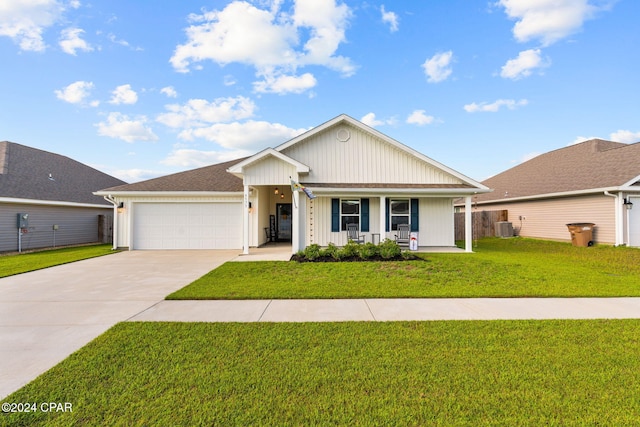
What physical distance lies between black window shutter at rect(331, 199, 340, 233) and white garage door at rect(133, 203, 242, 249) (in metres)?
4.31

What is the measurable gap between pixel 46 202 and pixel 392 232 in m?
16.3

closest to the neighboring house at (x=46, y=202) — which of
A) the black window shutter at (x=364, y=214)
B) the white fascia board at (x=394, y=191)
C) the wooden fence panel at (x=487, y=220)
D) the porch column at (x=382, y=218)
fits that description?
the white fascia board at (x=394, y=191)

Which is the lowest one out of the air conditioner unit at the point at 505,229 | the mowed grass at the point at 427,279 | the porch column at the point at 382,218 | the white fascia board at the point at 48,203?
the mowed grass at the point at 427,279

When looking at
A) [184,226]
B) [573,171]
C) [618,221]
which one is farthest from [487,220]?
[184,226]

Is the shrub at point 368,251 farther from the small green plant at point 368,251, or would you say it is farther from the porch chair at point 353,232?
the porch chair at point 353,232

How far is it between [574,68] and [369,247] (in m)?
13.9

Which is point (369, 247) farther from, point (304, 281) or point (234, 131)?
point (234, 131)

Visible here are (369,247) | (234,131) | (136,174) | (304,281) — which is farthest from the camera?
(136,174)

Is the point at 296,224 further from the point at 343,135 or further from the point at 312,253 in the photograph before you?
the point at 343,135

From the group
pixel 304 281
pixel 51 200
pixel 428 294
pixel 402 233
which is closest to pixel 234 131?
pixel 51 200

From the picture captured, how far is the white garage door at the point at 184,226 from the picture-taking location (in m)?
13.6

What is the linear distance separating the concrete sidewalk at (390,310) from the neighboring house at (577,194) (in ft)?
36.3

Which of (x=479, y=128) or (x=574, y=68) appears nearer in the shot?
(x=574, y=68)

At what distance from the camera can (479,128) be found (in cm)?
1825
